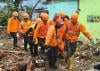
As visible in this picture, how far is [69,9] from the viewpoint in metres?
22.0

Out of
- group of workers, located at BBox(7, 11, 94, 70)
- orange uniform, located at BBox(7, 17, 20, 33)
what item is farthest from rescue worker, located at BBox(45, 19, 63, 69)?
orange uniform, located at BBox(7, 17, 20, 33)

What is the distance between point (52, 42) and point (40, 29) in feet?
7.61

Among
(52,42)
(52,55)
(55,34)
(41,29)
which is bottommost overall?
(52,55)

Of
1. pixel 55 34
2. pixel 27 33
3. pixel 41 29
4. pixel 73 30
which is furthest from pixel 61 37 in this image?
pixel 27 33

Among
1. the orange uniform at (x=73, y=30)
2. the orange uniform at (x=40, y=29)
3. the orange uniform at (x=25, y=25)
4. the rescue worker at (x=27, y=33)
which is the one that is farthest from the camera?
the orange uniform at (x=25, y=25)

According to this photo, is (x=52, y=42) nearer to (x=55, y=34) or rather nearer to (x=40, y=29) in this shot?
(x=55, y=34)

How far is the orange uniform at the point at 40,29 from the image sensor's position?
14123 mm

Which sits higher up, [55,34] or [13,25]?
[55,34]

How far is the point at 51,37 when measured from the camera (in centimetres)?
1190

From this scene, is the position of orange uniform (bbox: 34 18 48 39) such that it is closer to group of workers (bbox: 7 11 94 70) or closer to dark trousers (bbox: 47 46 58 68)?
group of workers (bbox: 7 11 94 70)

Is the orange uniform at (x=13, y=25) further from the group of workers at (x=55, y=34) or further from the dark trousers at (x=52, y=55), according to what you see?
the dark trousers at (x=52, y=55)

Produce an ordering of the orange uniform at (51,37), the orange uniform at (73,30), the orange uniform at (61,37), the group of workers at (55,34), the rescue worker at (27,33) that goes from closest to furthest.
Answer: the orange uniform at (51,37) < the group of workers at (55,34) < the orange uniform at (61,37) < the orange uniform at (73,30) < the rescue worker at (27,33)

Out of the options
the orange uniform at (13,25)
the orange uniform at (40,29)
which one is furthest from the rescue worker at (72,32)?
the orange uniform at (13,25)

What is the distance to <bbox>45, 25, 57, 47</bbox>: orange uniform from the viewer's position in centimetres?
1184
